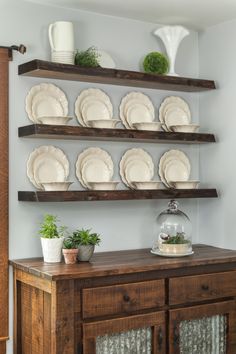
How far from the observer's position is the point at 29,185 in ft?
11.5

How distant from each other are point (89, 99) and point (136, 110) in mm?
357

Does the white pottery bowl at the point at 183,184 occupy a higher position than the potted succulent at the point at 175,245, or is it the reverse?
the white pottery bowl at the point at 183,184

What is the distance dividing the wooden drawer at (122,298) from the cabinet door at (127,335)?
0.18 feet

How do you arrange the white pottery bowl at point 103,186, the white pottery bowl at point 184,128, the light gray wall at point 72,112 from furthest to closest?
the white pottery bowl at point 184,128 < the white pottery bowl at point 103,186 < the light gray wall at point 72,112

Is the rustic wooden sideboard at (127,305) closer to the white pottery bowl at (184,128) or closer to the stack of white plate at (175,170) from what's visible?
the stack of white plate at (175,170)

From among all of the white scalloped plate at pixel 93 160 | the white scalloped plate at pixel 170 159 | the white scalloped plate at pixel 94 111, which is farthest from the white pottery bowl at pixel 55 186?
the white scalloped plate at pixel 170 159

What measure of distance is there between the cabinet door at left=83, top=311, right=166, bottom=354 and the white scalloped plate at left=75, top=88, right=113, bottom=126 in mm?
1266

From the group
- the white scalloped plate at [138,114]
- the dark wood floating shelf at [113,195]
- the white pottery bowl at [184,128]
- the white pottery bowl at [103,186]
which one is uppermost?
the white scalloped plate at [138,114]

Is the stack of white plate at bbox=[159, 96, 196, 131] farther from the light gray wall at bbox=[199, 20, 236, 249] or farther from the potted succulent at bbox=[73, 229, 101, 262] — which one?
the potted succulent at bbox=[73, 229, 101, 262]

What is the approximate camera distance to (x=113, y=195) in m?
3.55

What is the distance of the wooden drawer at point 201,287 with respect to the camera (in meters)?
3.38

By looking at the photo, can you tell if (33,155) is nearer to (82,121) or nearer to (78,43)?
(82,121)

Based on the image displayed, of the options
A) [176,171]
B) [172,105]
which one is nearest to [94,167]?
[176,171]

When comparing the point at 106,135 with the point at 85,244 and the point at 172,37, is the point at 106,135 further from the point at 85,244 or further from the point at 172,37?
the point at 172,37
